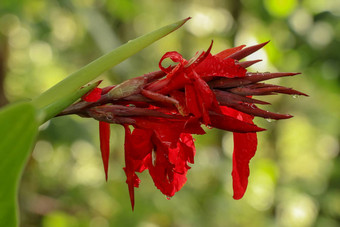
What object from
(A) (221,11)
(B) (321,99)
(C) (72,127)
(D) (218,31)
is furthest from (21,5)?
(B) (321,99)

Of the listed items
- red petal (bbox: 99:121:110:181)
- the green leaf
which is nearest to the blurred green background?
red petal (bbox: 99:121:110:181)

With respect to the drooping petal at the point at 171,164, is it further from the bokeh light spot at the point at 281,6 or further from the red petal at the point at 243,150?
the bokeh light spot at the point at 281,6

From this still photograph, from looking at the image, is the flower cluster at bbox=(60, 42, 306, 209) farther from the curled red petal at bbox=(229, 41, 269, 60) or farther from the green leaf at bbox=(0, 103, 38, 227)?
the green leaf at bbox=(0, 103, 38, 227)

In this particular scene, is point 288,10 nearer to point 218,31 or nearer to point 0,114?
point 218,31

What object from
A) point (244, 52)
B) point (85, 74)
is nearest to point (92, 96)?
point (85, 74)

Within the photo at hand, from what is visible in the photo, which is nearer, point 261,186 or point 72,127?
point 72,127

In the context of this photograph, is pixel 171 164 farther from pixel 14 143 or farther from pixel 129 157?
pixel 14 143
